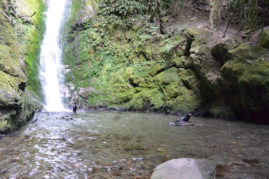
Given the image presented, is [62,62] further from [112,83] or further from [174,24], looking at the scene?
[174,24]

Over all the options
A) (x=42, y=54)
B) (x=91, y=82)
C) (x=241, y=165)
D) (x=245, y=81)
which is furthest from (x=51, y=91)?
(x=241, y=165)

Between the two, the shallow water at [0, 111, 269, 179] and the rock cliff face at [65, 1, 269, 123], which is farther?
the rock cliff face at [65, 1, 269, 123]

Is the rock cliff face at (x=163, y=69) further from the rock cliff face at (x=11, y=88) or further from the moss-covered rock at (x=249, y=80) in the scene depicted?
the rock cliff face at (x=11, y=88)

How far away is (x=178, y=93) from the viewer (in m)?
10.7

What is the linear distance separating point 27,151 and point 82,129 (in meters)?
2.32

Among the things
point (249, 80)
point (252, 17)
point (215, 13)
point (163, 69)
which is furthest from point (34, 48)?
point (249, 80)

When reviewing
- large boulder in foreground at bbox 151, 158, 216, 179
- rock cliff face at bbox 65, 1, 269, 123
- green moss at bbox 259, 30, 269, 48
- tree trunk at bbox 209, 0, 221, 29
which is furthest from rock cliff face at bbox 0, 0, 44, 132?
tree trunk at bbox 209, 0, 221, 29

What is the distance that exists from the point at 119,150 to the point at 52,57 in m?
12.2

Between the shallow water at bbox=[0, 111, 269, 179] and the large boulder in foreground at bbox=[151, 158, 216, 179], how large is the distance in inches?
7.7

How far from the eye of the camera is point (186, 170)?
307 cm

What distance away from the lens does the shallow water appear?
3369 mm

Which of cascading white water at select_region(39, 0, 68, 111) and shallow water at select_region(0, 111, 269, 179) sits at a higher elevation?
cascading white water at select_region(39, 0, 68, 111)

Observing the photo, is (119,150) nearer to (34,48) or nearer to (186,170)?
(186,170)

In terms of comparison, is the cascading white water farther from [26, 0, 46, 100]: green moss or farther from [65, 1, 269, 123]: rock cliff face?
[65, 1, 269, 123]: rock cliff face
